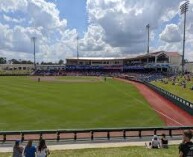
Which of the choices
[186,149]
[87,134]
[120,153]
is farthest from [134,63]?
[186,149]

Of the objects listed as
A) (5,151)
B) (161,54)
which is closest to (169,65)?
(161,54)

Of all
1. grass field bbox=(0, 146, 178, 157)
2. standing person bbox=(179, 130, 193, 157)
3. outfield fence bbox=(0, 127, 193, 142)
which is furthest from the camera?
outfield fence bbox=(0, 127, 193, 142)

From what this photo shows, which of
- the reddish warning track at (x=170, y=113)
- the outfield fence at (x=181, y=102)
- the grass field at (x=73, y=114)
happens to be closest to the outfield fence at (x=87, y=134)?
the grass field at (x=73, y=114)

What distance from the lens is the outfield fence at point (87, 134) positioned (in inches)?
931

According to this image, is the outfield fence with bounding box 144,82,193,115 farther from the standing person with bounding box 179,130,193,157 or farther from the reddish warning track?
the standing person with bounding box 179,130,193,157

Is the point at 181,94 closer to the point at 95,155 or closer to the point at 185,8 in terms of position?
the point at 95,155

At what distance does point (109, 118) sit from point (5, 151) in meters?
14.8

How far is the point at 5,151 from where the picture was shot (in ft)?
67.3

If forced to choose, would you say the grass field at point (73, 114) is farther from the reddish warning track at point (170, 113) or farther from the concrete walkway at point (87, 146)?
the concrete walkway at point (87, 146)

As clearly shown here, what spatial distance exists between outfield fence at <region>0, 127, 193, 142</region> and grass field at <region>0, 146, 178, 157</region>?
3.68 m

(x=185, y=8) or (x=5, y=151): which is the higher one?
(x=185, y=8)

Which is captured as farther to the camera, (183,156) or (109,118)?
(109,118)

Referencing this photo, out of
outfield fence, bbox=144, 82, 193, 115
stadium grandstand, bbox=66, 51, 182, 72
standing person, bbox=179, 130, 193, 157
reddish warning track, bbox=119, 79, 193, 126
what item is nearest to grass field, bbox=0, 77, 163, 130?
reddish warning track, bbox=119, 79, 193, 126

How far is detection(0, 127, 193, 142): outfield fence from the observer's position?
2366cm
